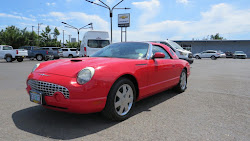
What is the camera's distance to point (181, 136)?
2.51 metres

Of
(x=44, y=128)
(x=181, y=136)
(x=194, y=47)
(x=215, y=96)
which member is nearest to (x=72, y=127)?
(x=44, y=128)

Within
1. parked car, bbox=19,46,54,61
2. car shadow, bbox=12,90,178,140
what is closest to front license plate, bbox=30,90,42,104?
car shadow, bbox=12,90,178,140

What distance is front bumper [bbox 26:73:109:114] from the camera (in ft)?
8.24

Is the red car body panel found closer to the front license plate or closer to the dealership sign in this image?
the front license plate

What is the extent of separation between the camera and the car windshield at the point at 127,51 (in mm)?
3728

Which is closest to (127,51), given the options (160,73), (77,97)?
(160,73)

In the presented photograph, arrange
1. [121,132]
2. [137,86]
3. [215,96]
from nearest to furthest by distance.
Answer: [121,132], [137,86], [215,96]

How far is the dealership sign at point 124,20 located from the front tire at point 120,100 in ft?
132

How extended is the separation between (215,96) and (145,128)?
2815 millimetres

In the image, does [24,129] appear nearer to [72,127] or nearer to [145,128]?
[72,127]

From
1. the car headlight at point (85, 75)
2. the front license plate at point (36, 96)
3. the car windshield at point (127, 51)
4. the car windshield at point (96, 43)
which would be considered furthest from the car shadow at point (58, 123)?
the car windshield at point (96, 43)

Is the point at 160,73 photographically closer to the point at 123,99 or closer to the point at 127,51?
the point at 127,51

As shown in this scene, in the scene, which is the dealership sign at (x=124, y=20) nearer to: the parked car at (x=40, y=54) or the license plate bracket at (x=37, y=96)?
the parked car at (x=40, y=54)

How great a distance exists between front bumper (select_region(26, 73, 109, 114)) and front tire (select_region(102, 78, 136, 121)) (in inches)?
5.3
